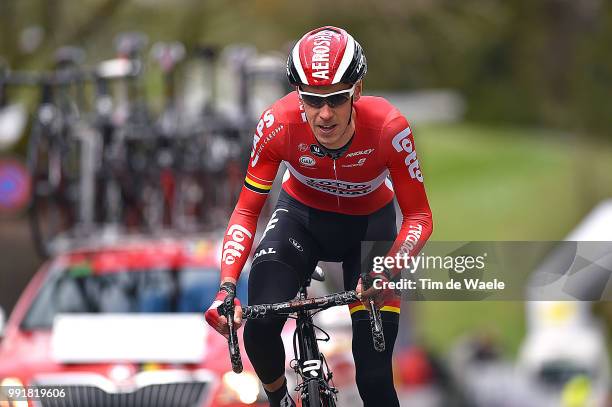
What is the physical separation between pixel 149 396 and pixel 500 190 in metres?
50.3

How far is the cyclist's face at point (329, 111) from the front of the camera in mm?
6590

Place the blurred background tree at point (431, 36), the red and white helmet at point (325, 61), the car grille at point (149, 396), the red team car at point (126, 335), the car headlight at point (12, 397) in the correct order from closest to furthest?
the red and white helmet at point (325, 61) < the car headlight at point (12, 397) < the car grille at point (149, 396) < the red team car at point (126, 335) < the blurred background tree at point (431, 36)

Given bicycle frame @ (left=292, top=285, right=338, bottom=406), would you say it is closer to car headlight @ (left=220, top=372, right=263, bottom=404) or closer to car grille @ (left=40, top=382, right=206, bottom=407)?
car headlight @ (left=220, top=372, right=263, bottom=404)

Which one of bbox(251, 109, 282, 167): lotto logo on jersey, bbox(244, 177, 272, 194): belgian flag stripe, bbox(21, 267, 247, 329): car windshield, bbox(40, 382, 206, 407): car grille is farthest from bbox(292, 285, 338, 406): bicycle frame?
bbox(21, 267, 247, 329): car windshield

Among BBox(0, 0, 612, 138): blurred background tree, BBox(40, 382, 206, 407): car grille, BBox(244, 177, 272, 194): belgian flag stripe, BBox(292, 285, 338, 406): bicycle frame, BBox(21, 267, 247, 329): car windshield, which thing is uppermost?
BBox(0, 0, 612, 138): blurred background tree

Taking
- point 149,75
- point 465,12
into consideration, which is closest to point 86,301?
point 149,75

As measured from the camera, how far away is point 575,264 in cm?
691

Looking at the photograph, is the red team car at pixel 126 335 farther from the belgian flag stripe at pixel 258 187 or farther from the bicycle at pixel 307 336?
the belgian flag stripe at pixel 258 187

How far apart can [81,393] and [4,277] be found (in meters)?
8.74

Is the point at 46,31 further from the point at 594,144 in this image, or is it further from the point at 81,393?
the point at 594,144

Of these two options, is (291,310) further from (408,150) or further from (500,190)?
(500,190)

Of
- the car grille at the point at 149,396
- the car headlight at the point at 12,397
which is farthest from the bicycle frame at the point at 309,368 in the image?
the car grille at the point at 149,396

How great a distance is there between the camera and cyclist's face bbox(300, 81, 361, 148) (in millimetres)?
6590

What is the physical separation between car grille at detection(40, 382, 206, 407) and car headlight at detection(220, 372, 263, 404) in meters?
0.17
